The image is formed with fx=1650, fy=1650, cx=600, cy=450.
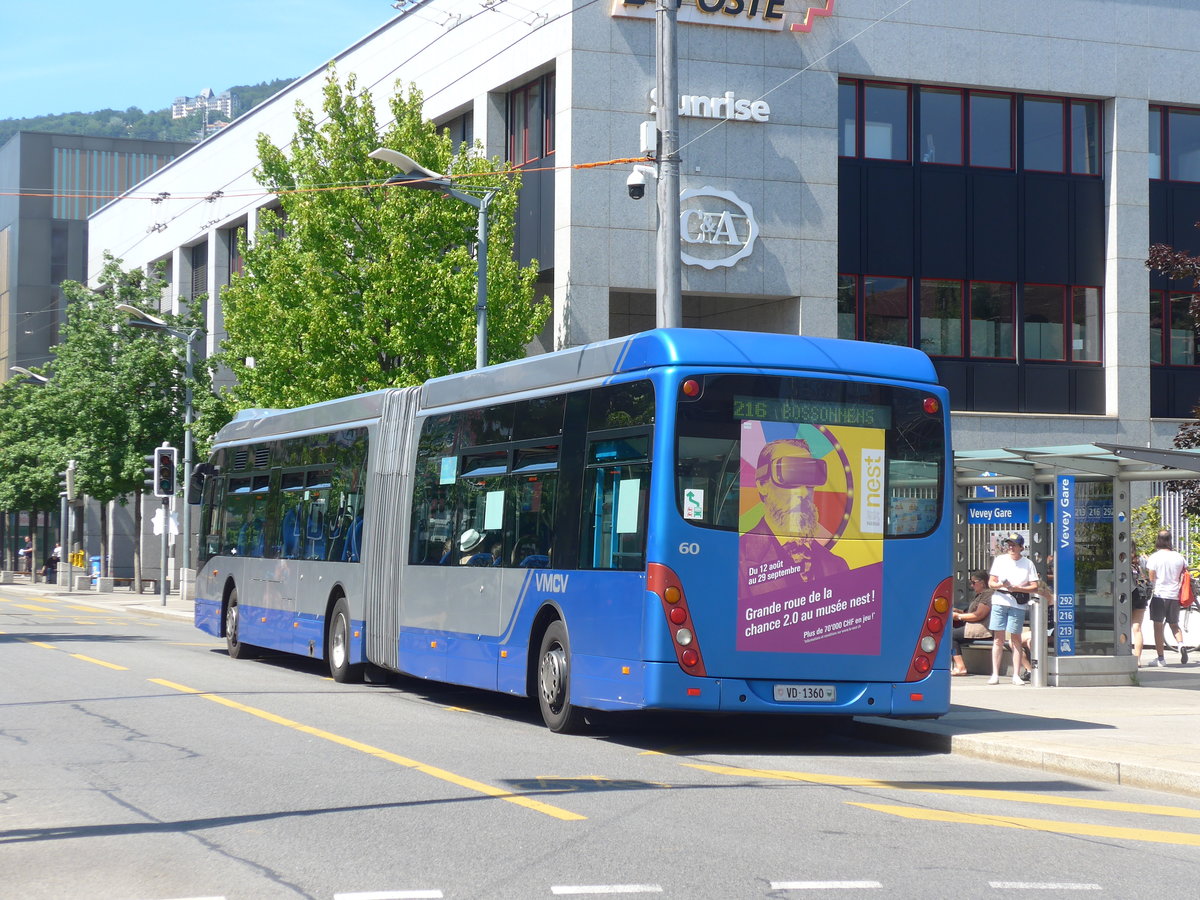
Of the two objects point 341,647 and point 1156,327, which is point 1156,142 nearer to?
point 1156,327

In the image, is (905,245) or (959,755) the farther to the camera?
(905,245)

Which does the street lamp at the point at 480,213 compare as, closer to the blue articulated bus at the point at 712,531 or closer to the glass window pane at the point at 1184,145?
the blue articulated bus at the point at 712,531

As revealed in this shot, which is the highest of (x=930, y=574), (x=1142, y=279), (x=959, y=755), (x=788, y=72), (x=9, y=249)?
(x=9, y=249)

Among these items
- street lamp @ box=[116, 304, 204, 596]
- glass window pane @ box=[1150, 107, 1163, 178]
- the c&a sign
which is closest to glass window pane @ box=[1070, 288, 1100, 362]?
glass window pane @ box=[1150, 107, 1163, 178]

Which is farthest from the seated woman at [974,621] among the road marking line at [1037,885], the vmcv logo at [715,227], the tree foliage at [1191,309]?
the vmcv logo at [715,227]

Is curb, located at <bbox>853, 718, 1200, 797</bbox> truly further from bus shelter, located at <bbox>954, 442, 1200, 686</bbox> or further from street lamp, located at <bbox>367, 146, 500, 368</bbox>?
street lamp, located at <bbox>367, 146, 500, 368</bbox>

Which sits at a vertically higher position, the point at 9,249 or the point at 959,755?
the point at 9,249

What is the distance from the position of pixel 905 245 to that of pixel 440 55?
38.2 feet

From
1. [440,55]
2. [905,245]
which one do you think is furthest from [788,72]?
[440,55]

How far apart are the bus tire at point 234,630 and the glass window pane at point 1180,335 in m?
22.9

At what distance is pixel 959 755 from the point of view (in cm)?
1302

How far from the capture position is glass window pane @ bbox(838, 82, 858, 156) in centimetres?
3481

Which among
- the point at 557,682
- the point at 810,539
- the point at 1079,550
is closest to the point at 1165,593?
the point at 1079,550

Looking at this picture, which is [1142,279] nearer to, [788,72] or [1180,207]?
[1180,207]
